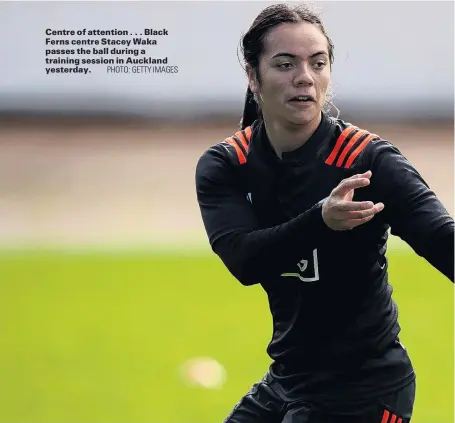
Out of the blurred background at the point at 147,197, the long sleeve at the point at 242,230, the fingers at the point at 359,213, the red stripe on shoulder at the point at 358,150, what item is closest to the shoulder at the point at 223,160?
the long sleeve at the point at 242,230

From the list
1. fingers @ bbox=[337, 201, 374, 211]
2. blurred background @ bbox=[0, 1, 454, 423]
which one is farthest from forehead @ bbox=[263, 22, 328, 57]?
blurred background @ bbox=[0, 1, 454, 423]

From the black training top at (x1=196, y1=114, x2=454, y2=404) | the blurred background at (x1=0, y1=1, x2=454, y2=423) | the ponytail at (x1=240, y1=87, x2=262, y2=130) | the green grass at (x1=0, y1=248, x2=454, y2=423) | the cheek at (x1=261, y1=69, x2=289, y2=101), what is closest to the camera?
the black training top at (x1=196, y1=114, x2=454, y2=404)

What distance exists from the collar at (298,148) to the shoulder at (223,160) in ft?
0.08

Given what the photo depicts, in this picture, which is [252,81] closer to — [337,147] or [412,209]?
[337,147]

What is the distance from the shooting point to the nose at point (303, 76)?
1.52 metres

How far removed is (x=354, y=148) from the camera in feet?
4.85

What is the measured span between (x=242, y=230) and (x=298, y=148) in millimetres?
186

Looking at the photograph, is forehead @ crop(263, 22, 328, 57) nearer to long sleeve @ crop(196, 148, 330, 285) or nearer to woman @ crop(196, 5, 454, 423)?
woman @ crop(196, 5, 454, 423)

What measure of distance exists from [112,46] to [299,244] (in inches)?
44.9

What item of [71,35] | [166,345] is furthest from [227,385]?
[71,35]

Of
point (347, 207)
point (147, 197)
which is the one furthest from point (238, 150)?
point (147, 197)

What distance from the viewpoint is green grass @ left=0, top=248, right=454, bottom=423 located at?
101 inches

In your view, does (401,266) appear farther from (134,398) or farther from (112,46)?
(112,46)

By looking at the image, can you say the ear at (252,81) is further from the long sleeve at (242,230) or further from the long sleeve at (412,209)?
the long sleeve at (412,209)
